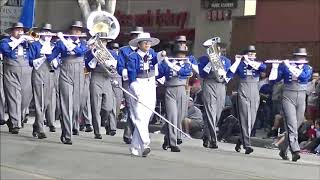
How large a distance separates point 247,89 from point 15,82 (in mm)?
4433

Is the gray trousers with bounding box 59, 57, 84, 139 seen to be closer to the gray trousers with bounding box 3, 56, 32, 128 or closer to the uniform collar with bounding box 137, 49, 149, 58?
the uniform collar with bounding box 137, 49, 149, 58

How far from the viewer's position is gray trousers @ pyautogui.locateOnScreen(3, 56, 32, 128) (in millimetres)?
13508

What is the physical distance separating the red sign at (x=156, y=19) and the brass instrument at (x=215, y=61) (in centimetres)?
1448

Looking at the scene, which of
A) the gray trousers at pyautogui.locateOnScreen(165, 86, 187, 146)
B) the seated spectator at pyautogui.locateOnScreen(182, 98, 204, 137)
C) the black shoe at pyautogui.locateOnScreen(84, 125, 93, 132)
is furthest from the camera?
the seated spectator at pyautogui.locateOnScreen(182, 98, 204, 137)

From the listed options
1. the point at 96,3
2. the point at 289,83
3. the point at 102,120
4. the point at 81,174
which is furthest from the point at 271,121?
the point at 81,174

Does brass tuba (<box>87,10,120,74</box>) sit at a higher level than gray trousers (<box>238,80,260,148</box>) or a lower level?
higher

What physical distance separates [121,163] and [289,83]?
3623mm

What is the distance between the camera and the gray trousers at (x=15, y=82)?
44.3ft

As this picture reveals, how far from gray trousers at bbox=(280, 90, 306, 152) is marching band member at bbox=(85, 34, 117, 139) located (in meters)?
3.55

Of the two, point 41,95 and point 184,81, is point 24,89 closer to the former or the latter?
point 41,95

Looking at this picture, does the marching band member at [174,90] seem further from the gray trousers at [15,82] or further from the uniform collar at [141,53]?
the gray trousers at [15,82]

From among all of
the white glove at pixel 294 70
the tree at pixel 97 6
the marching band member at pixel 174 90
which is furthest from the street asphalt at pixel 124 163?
the tree at pixel 97 6

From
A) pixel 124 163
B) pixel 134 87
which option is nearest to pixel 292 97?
pixel 134 87

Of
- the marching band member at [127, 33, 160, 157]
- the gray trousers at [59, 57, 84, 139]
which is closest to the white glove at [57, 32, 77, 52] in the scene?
the gray trousers at [59, 57, 84, 139]
